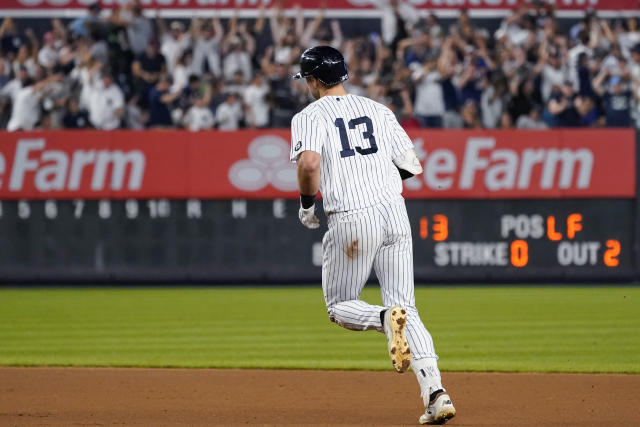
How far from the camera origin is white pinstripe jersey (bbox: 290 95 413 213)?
637cm

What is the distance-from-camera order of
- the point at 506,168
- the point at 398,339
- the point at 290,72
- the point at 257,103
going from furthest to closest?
the point at 290,72 < the point at 257,103 < the point at 506,168 < the point at 398,339

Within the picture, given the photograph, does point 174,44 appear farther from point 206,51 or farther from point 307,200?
point 307,200

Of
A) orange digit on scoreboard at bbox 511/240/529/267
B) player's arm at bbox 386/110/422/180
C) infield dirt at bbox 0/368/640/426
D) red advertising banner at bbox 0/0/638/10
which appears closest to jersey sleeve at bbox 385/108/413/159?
player's arm at bbox 386/110/422/180

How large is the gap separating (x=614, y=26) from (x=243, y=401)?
47.0 feet

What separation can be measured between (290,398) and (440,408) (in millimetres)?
1944

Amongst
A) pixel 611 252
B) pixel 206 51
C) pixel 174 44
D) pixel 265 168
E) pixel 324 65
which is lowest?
pixel 611 252

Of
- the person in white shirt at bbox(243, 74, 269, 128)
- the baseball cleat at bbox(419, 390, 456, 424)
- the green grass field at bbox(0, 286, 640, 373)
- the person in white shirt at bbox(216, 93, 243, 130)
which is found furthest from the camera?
the person in white shirt at bbox(243, 74, 269, 128)

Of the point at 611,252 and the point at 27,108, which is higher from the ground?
the point at 27,108

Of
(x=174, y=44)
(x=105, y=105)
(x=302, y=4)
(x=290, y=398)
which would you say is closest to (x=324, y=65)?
(x=290, y=398)

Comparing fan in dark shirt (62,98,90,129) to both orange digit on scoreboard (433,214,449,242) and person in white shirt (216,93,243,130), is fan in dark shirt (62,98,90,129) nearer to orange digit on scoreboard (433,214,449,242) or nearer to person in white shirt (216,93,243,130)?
person in white shirt (216,93,243,130)

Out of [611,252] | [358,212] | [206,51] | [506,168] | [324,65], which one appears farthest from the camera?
[206,51]

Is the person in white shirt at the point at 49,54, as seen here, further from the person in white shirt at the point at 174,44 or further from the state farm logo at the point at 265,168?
the state farm logo at the point at 265,168

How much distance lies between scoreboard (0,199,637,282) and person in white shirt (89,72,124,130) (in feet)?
4.04

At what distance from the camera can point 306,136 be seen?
20.5 ft
